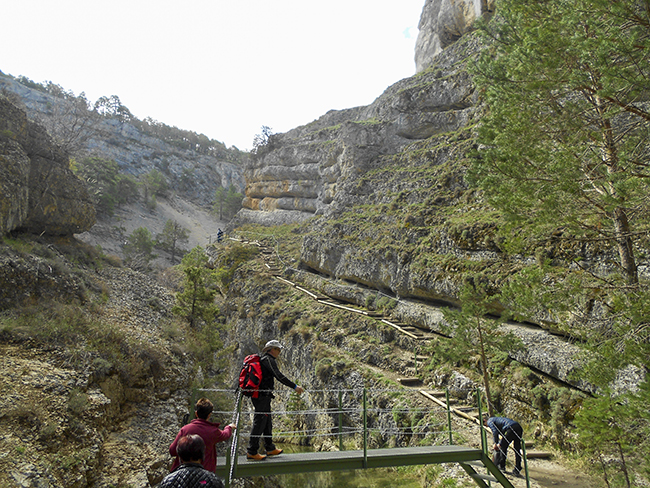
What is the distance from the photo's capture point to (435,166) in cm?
2378

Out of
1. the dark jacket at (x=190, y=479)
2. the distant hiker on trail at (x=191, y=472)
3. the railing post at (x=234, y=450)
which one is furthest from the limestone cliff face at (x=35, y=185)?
the dark jacket at (x=190, y=479)

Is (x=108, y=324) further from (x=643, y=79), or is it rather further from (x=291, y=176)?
(x=291, y=176)

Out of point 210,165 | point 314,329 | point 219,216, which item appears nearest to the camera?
point 314,329

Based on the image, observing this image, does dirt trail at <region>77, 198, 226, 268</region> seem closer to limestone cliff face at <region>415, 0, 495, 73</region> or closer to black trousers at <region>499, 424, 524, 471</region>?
limestone cliff face at <region>415, 0, 495, 73</region>

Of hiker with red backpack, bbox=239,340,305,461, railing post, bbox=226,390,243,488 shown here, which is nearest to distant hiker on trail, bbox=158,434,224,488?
railing post, bbox=226,390,243,488

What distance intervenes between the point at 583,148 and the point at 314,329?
15094 millimetres

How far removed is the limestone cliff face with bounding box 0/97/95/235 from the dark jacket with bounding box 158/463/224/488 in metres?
16.1

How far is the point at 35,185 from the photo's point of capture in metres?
17.6

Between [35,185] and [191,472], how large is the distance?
830 inches

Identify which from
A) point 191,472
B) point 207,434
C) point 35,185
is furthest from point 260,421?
point 35,185

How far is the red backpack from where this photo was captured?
5.18 meters

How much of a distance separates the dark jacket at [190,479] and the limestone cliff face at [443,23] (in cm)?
3785

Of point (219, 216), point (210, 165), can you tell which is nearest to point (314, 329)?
point (219, 216)

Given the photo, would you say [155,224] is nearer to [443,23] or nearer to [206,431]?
[443,23]
